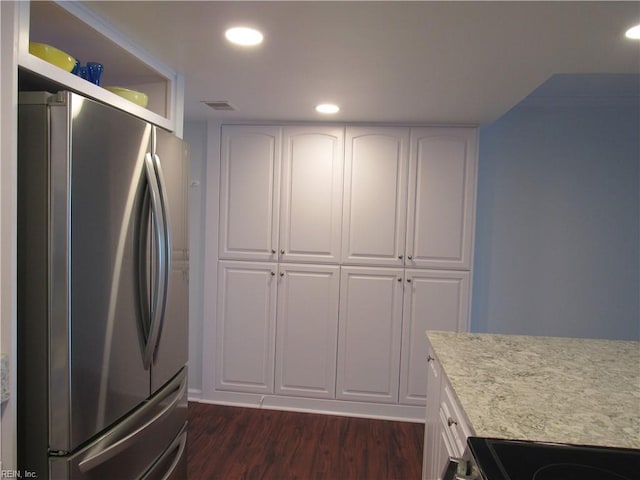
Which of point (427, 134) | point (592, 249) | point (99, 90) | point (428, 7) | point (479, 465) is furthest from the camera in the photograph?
point (592, 249)

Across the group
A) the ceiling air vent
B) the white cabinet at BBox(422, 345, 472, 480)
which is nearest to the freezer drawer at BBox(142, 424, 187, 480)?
the white cabinet at BBox(422, 345, 472, 480)

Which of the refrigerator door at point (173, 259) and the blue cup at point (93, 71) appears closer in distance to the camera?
the blue cup at point (93, 71)

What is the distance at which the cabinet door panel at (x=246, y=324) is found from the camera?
3096 mm

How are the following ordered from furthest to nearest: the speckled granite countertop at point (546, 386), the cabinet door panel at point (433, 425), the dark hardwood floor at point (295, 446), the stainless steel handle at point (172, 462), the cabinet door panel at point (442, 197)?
the cabinet door panel at point (442, 197), the dark hardwood floor at point (295, 446), the cabinet door panel at point (433, 425), the stainless steel handle at point (172, 462), the speckled granite countertop at point (546, 386)

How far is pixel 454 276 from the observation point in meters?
2.97

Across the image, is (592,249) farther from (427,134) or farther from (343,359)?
(343,359)

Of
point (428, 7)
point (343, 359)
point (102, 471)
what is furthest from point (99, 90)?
point (343, 359)

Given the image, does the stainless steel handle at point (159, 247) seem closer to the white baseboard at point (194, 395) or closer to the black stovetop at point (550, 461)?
the black stovetop at point (550, 461)

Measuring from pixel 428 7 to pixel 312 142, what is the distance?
179 centimetres

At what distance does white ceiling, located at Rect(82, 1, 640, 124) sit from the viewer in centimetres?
131

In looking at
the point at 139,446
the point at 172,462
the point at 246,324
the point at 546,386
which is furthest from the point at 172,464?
the point at 546,386

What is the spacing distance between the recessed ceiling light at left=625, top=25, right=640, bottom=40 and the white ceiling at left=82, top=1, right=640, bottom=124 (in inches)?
0.8

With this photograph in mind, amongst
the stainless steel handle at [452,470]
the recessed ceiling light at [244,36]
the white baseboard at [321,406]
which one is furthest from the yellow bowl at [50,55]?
the white baseboard at [321,406]

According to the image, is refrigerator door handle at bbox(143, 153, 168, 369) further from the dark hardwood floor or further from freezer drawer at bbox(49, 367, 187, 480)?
the dark hardwood floor
